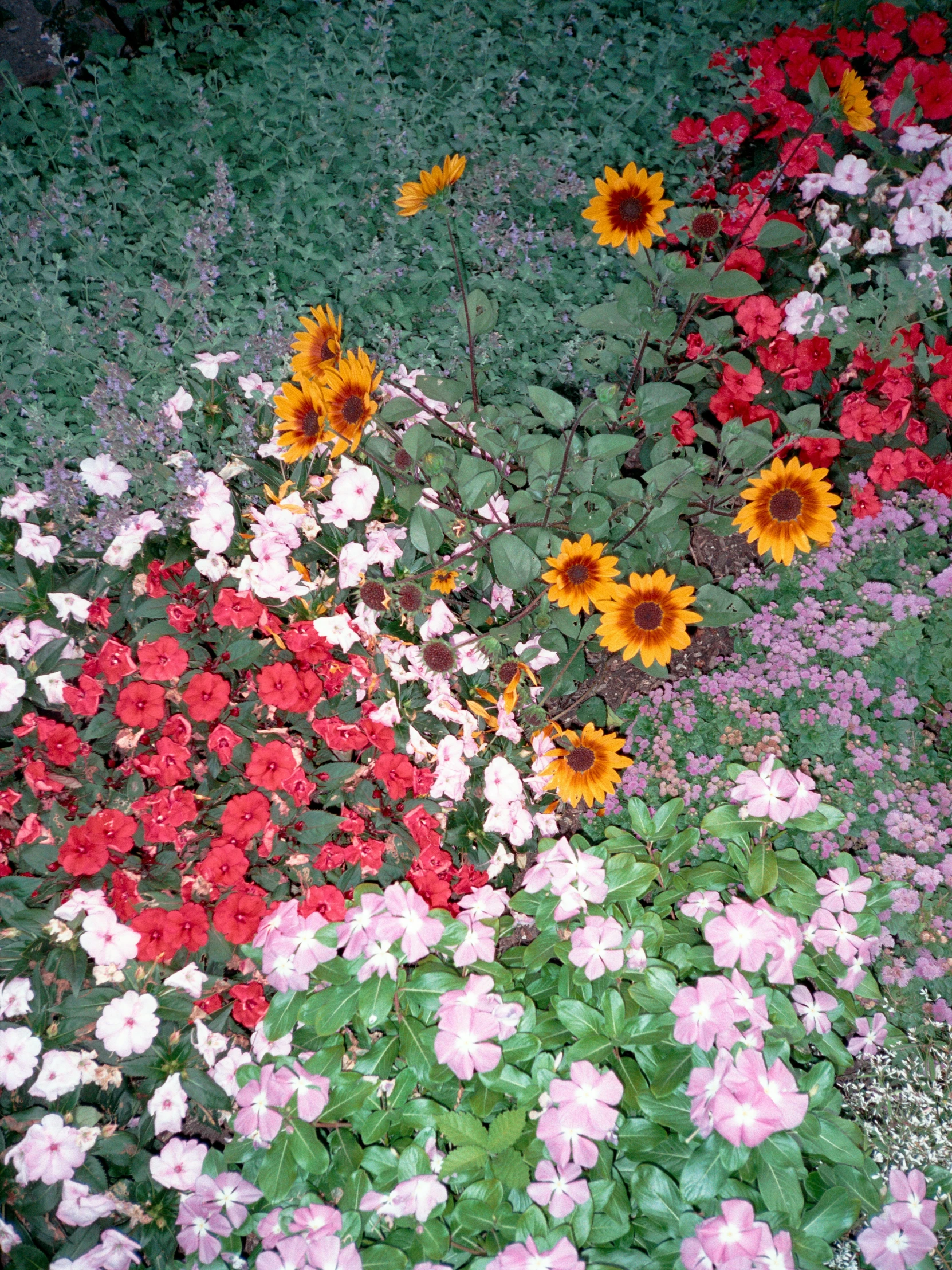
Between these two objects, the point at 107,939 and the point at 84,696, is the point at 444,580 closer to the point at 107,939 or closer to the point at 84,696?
the point at 84,696

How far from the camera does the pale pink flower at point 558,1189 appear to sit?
4.61 feet

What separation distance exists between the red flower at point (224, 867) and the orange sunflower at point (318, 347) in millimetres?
942

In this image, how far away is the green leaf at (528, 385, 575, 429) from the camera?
177 centimetres

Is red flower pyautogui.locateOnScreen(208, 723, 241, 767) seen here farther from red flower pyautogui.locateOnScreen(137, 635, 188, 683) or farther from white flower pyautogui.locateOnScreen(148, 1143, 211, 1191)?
white flower pyautogui.locateOnScreen(148, 1143, 211, 1191)

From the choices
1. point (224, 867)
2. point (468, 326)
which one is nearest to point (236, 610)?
point (224, 867)

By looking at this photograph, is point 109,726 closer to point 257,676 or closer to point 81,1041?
point 257,676

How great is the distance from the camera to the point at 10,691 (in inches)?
68.4

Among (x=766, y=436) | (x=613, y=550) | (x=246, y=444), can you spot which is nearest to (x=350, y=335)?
(x=246, y=444)

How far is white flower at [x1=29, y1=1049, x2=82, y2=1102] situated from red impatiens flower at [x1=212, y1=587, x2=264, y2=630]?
87 cm

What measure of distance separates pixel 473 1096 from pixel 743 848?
69 centimetres

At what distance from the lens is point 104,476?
1818 millimetres

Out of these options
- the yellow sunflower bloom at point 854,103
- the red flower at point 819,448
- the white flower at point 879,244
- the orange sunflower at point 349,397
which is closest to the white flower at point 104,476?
the orange sunflower at point 349,397

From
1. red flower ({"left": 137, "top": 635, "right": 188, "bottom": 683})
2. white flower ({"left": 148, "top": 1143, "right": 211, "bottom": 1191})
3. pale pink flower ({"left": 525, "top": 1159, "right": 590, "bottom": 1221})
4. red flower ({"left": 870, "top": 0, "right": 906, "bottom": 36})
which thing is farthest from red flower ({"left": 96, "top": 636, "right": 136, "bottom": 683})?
red flower ({"left": 870, "top": 0, "right": 906, "bottom": 36})

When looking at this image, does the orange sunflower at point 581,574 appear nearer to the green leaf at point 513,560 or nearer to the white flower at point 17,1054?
the green leaf at point 513,560
